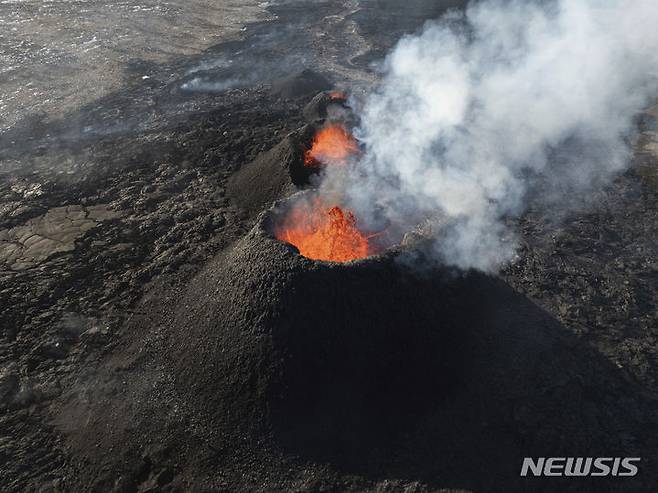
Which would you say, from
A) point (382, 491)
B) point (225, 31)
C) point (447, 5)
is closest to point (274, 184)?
point (382, 491)

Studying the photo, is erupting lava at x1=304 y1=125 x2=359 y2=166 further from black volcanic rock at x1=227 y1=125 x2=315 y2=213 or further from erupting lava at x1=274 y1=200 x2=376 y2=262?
erupting lava at x1=274 y1=200 x2=376 y2=262

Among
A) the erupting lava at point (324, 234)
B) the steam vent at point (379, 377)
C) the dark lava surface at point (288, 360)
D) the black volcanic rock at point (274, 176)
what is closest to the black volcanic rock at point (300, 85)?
the black volcanic rock at point (274, 176)

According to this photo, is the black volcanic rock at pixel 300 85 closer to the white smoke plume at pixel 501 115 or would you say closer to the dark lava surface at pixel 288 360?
the white smoke plume at pixel 501 115

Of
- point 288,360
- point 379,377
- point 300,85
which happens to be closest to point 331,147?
point 288,360

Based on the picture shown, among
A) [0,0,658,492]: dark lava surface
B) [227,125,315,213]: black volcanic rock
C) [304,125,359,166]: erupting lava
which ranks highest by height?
[304,125,359,166]: erupting lava

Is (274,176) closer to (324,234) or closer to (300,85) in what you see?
(324,234)

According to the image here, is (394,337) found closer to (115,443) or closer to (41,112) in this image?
(115,443)

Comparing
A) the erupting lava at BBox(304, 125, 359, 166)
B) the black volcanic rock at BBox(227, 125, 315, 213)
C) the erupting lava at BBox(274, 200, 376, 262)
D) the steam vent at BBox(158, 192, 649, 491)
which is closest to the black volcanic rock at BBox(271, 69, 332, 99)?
the black volcanic rock at BBox(227, 125, 315, 213)
